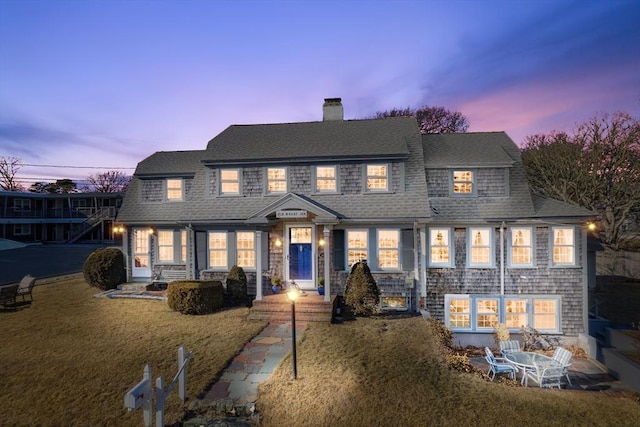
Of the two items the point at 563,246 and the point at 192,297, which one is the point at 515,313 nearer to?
the point at 563,246

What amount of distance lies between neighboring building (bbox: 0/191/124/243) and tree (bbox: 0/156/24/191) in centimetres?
2124

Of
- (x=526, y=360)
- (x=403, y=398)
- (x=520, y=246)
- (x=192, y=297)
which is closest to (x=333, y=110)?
(x=520, y=246)

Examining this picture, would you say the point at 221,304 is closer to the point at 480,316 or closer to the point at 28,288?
the point at 28,288

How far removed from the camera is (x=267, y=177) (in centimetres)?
1537

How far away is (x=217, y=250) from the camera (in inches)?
598

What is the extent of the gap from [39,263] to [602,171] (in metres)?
44.1

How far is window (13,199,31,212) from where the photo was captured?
4106 centimetres

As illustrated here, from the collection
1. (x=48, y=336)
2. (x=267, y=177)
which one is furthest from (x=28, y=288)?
(x=267, y=177)

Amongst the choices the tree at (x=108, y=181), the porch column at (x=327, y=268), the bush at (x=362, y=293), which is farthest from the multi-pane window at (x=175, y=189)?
the tree at (x=108, y=181)

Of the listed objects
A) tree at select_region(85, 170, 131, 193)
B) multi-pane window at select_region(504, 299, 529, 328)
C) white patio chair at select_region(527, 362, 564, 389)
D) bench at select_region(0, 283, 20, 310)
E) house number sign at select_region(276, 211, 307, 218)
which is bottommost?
white patio chair at select_region(527, 362, 564, 389)

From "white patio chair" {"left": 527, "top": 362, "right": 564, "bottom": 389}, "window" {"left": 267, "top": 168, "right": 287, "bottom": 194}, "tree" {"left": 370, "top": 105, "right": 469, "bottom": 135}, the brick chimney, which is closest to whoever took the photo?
"white patio chair" {"left": 527, "top": 362, "right": 564, "bottom": 389}

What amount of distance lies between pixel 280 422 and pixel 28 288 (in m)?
14.1

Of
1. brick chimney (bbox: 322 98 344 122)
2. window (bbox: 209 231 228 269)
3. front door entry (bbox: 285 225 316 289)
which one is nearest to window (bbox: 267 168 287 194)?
front door entry (bbox: 285 225 316 289)

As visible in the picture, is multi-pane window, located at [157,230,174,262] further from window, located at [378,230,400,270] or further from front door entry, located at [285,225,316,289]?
window, located at [378,230,400,270]
